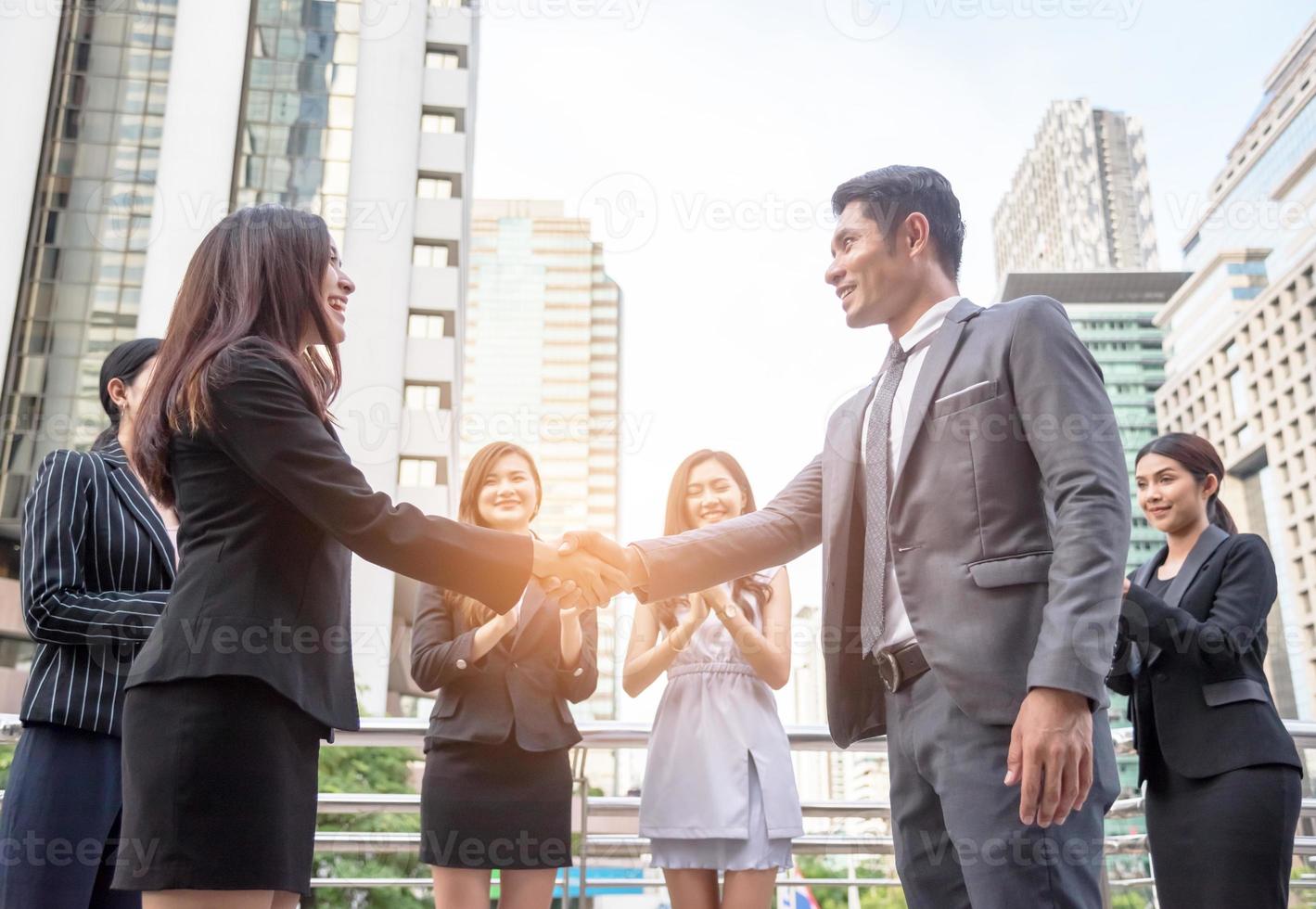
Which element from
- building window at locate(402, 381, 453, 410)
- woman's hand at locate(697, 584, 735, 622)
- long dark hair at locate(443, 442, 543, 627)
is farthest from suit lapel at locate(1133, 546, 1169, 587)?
building window at locate(402, 381, 453, 410)

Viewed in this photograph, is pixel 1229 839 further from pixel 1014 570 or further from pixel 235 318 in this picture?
pixel 235 318

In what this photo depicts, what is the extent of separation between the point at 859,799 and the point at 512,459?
1526mm

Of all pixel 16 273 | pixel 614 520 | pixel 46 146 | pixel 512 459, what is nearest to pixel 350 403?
pixel 16 273

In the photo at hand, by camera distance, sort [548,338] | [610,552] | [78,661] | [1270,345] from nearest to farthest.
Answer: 1. [78,661]
2. [610,552]
3. [1270,345]
4. [548,338]

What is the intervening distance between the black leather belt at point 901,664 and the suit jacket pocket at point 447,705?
147 cm

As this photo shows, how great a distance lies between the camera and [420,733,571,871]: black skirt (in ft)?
8.89

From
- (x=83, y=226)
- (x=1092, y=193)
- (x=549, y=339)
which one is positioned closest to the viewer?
(x=83, y=226)

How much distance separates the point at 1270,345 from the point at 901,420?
71.9 m

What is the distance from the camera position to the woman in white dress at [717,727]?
2881 mm

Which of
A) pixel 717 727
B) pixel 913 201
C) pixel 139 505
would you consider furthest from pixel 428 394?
pixel 913 201

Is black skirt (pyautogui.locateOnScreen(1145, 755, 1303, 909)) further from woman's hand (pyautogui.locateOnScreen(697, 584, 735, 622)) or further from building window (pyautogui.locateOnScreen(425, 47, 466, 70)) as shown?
building window (pyautogui.locateOnScreen(425, 47, 466, 70))

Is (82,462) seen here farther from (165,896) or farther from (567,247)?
(567,247)

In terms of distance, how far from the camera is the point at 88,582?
7.42 ft

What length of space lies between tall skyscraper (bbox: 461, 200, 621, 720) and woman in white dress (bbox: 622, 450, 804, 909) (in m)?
81.3
